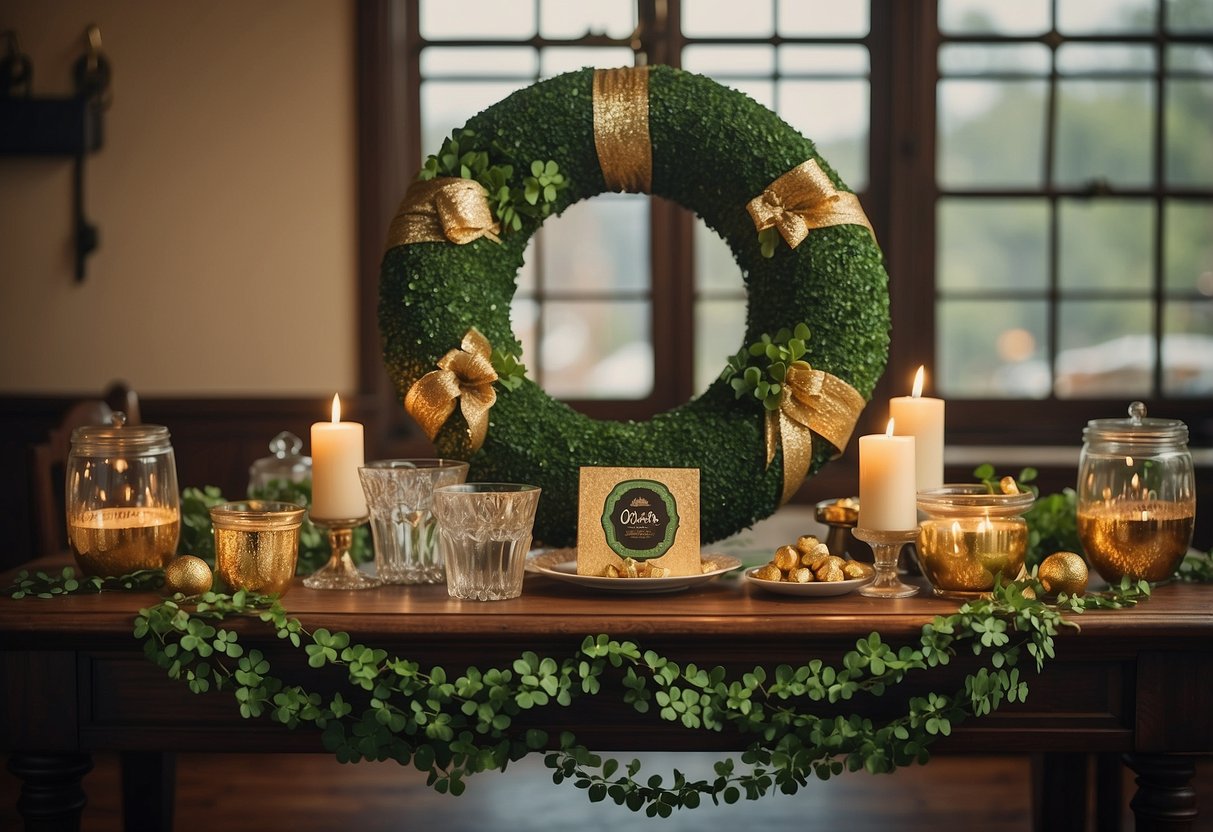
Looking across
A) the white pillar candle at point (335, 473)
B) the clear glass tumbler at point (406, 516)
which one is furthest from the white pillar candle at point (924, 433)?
the white pillar candle at point (335, 473)

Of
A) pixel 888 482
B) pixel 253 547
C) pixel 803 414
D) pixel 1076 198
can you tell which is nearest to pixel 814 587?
pixel 888 482

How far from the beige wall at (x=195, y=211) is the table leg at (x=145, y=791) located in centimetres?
146

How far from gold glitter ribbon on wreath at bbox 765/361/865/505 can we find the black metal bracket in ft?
7.54

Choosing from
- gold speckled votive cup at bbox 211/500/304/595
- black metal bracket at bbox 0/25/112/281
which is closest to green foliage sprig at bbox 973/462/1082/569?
gold speckled votive cup at bbox 211/500/304/595

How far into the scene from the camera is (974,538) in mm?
1402

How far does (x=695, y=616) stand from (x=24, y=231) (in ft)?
8.44

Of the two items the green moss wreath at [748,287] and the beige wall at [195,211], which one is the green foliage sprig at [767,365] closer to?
the green moss wreath at [748,287]

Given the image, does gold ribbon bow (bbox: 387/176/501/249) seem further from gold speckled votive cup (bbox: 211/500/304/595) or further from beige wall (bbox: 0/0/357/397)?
beige wall (bbox: 0/0/357/397)

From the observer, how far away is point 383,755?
1346 mm

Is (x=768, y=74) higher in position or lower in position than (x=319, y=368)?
higher

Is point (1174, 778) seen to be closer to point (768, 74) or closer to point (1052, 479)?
point (1052, 479)

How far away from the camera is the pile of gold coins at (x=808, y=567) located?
144 cm

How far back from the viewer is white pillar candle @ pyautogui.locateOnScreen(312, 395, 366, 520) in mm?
1543

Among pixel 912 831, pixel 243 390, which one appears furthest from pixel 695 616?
pixel 243 390
